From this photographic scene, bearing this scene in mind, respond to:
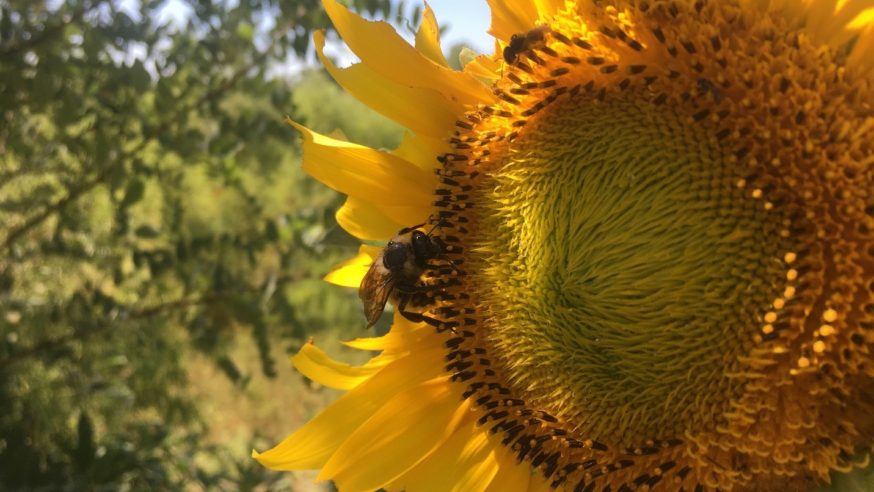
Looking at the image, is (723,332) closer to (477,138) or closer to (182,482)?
(477,138)

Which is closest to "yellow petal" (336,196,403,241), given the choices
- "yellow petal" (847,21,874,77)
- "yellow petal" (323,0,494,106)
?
"yellow petal" (323,0,494,106)

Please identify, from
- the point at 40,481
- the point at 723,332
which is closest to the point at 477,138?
the point at 723,332

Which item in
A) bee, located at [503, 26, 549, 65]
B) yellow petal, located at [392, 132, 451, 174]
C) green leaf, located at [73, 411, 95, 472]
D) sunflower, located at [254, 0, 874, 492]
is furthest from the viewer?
green leaf, located at [73, 411, 95, 472]

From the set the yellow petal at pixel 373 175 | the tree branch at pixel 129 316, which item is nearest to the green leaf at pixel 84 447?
the tree branch at pixel 129 316

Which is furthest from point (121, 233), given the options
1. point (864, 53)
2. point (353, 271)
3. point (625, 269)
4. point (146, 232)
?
point (864, 53)

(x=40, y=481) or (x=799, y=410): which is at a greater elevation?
(x=799, y=410)

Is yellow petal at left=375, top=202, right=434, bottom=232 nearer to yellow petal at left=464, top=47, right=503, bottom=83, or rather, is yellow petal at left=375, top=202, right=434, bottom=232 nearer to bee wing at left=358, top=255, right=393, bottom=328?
bee wing at left=358, top=255, right=393, bottom=328
